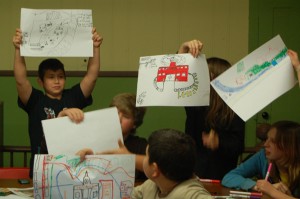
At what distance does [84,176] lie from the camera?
2070mm

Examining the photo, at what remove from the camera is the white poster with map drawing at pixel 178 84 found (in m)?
2.57

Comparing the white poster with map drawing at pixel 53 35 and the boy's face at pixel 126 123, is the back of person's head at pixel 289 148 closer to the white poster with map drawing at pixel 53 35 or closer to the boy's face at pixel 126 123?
the boy's face at pixel 126 123

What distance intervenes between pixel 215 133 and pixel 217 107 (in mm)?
141

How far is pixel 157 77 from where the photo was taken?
2.62 meters

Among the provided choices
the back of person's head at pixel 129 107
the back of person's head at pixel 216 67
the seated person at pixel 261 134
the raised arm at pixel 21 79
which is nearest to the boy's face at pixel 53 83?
the raised arm at pixel 21 79

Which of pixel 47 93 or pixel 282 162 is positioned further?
pixel 47 93

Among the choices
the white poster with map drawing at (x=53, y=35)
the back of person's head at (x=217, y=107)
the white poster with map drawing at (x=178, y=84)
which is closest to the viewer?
the white poster with map drawing at (x=178, y=84)

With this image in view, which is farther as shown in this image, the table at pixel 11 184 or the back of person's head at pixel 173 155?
the table at pixel 11 184

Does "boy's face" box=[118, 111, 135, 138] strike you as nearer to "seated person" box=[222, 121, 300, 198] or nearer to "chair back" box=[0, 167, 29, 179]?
"seated person" box=[222, 121, 300, 198]

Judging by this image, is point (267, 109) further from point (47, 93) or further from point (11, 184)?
point (11, 184)

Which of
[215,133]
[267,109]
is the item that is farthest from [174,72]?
[267,109]

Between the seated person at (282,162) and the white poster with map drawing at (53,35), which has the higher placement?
the white poster with map drawing at (53,35)

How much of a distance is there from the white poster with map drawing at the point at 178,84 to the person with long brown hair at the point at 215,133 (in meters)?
0.09

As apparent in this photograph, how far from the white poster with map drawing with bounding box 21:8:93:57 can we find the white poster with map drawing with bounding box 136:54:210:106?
1.46 ft
